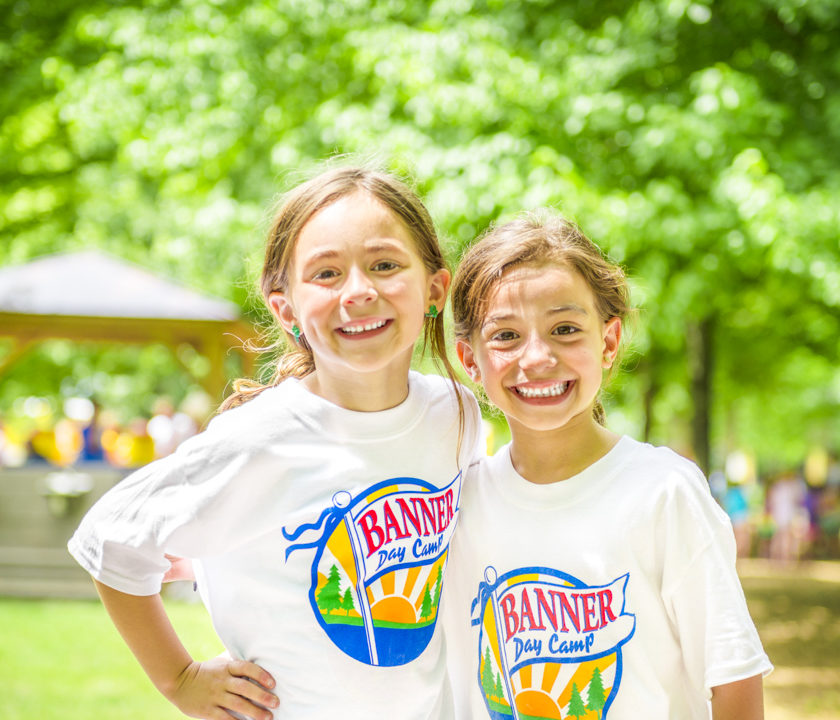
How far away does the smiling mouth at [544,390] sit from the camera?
194cm

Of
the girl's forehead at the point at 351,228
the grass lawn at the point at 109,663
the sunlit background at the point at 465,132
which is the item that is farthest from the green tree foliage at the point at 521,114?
the girl's forehead at the point at 351,228

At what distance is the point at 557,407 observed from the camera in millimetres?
1927

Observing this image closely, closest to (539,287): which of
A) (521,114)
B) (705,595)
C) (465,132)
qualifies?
(705,595)

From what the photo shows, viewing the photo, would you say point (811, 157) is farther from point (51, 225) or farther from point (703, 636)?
point (51, 225)

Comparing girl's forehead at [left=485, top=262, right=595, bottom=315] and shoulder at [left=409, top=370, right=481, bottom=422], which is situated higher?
girl's forehead at [left=485, top=262, right=595, bottom=315]

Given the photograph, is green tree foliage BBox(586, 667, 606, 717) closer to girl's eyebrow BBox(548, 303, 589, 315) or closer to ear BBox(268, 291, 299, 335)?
girl's eyebrow BBox(548, 303, 589, 315)

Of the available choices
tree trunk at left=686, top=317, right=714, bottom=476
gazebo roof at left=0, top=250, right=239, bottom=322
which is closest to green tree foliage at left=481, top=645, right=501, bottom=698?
gazebo roof at left=0, top=250, right=239, bottom=322

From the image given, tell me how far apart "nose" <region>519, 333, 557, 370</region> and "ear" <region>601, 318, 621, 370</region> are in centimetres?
22

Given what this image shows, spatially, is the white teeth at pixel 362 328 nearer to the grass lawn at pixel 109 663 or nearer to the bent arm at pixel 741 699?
the bent arm at pixel 741 699

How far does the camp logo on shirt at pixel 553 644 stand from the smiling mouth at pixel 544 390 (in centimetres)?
36

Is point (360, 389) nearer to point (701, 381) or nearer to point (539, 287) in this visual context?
point (539, 287)

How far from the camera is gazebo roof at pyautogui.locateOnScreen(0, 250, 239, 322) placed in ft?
28.5

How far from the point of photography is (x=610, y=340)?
210 cm

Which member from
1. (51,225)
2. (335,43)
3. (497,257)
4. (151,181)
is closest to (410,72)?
(335,43)
